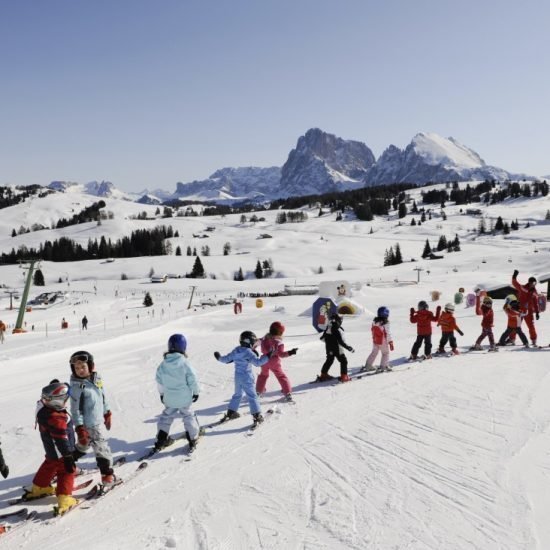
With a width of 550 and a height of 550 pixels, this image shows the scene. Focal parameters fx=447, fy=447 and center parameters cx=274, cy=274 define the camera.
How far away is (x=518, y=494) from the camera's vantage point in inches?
188

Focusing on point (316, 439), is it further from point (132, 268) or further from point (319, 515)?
point (132, 268)

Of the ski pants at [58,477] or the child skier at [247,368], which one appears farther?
the child skier at [247,368]

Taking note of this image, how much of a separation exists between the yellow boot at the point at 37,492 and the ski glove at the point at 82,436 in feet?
2.03

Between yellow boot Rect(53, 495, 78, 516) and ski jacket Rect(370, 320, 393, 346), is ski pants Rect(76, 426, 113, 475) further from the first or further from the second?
ski jacket Rect(370, 320, 393, 346)

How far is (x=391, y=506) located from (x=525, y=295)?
37.7ft

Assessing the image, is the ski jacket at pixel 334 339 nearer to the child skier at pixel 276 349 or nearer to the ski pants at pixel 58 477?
the child skier at pixel 276 349

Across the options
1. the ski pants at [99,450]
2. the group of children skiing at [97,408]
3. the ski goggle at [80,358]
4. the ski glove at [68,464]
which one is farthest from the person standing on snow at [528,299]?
the ski glove at [68,464]

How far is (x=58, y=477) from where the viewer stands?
506 cm

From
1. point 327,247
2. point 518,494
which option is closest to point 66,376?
point 518,494

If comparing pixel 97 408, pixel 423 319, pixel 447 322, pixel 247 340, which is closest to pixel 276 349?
pixel 247 340

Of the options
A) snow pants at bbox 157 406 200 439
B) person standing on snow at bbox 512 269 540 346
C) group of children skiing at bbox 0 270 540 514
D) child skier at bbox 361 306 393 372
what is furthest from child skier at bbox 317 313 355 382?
person standing on snow at bbox 512 269 540 346

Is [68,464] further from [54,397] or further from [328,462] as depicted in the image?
[328,462]

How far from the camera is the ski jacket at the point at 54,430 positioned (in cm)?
510

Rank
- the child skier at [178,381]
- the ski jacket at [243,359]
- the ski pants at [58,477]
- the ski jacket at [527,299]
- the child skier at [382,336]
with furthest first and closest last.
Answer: the ski jacket at [527,299] → the child skier at [382,336] → the ski jacket at [243,359] → the child skier at [178,381] → the ski pants at [58,477]
